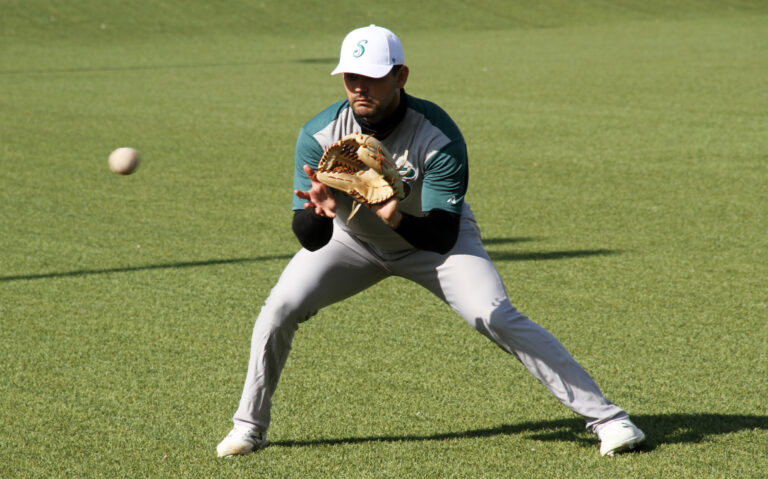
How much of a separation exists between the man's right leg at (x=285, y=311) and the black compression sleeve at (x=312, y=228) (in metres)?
0.22

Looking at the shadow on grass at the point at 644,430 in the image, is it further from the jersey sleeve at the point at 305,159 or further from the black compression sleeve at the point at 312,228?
the jersey sleeve at the point at 305,159

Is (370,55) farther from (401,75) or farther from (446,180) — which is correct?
(446,180)

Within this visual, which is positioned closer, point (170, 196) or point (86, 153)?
point (170, 196)

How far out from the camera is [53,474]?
4.24 meters

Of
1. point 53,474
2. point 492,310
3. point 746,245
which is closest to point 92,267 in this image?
point 53,474

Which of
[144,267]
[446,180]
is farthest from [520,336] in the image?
[144,267]

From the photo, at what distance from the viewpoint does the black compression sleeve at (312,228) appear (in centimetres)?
414

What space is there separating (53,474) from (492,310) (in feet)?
7.03

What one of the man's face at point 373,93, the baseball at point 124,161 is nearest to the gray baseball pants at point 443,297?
the man's face at point 373,93

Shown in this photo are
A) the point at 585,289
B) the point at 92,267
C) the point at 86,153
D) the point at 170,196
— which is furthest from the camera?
the point at 86,153

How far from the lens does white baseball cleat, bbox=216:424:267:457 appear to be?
4.37 m

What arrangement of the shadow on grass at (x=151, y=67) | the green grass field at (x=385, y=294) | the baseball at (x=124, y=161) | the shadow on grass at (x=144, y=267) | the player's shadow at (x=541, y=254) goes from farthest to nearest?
the shadow on grass at (x=151, y=67)
the player's shadow at (x=541, y=254)
the shadow on grass at (x=144, y=267)
the baseball at (x=124, y=161)
the green grass field at (x=385, y=294)

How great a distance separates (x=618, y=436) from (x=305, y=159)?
Answer: 1942 mm

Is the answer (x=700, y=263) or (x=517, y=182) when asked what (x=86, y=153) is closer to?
(x=517, y=182)
